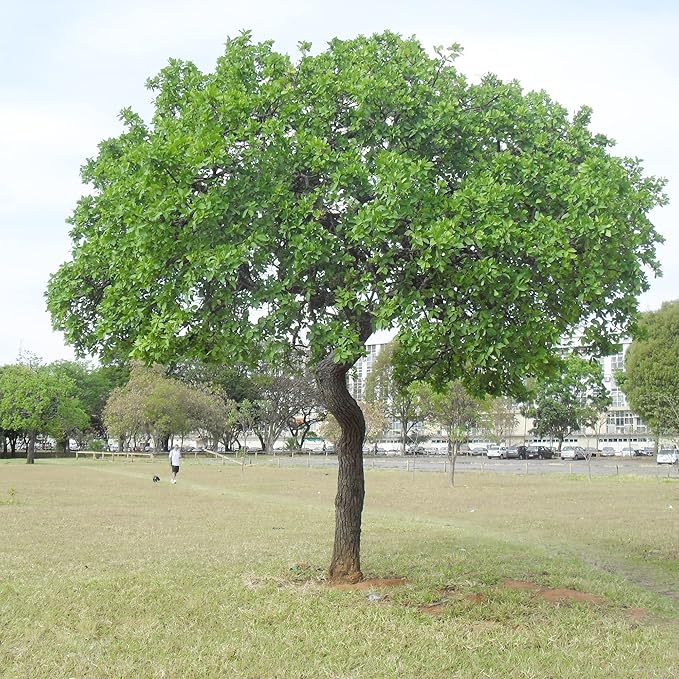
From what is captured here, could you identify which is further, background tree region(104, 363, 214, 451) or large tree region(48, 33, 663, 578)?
background tree region(104, 363, 214, 451)

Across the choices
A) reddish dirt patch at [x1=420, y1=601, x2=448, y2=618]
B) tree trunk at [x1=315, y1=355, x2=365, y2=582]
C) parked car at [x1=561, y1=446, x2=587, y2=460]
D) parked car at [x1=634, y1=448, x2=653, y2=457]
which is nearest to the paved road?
parked car at [x1=561, y1=446, x2=587, y2=460]

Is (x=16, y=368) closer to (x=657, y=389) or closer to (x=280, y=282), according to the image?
(x=657, y=389)

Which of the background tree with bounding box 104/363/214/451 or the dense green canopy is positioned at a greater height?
the dense green canopy

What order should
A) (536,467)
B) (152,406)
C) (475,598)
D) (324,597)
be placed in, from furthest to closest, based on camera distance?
(152,406) < (536,467) < (475,598) < (324,597)

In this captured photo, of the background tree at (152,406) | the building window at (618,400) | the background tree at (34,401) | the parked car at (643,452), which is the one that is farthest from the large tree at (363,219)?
the building window at (618,400)

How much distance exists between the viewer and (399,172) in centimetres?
769

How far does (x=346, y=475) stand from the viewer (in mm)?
10133

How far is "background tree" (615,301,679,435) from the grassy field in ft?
96.1

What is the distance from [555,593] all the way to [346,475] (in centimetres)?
296

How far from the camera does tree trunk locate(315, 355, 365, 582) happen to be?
988 centimetres

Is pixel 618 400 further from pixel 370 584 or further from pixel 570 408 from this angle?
pixel 370 584

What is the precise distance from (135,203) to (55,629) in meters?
4.38

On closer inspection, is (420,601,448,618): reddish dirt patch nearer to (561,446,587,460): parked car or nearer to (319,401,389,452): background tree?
(561,446,587,460): parked car

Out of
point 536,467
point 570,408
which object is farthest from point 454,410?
point 570,408
